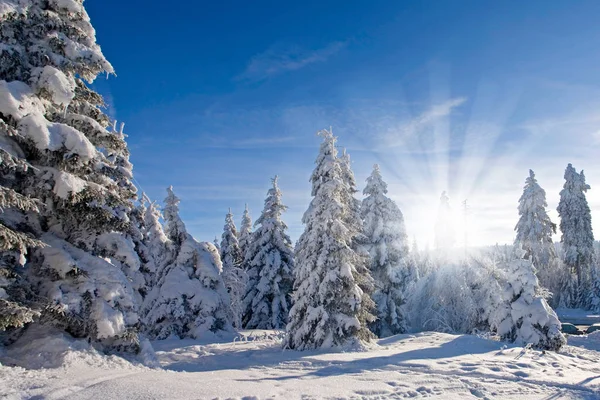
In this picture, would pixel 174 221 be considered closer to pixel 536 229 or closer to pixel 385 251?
pixel 385 251

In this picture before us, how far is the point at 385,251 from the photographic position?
26766 mm

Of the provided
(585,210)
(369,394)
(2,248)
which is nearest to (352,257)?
(369,394)

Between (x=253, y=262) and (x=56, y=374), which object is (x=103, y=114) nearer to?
(x=56, y=374)

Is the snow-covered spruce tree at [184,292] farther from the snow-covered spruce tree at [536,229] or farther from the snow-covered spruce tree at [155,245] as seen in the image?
the snow-covered spruce tree at [536,229]

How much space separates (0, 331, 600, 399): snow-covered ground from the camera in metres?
6.83

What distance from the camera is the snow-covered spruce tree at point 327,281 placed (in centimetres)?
1619

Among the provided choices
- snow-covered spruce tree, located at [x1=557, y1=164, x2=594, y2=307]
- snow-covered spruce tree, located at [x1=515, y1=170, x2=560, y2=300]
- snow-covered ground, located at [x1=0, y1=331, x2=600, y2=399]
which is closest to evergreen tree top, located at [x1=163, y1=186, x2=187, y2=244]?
snow-covered ground, located at [x1=0, y1=331, x2=600, y2=399]

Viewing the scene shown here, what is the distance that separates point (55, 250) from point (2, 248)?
1488 mm

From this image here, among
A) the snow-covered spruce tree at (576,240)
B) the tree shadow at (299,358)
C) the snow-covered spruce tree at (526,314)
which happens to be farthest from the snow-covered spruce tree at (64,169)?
the snow-covered spruce tree at (576,240)

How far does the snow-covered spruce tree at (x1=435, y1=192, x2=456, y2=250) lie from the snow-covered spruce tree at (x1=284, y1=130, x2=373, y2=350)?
65.3 ft

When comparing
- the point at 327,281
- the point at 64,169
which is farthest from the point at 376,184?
the point at 64,169

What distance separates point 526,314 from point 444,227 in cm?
1989

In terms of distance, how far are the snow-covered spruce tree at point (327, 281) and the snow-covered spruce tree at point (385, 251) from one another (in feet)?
30.8

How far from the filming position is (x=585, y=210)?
146ft
